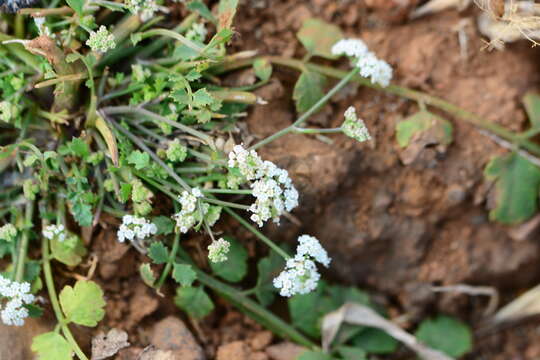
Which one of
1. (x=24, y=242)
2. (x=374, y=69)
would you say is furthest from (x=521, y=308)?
(x=24, y=242)

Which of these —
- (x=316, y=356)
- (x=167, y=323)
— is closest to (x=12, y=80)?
(x=167, y=323)

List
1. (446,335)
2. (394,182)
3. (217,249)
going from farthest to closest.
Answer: (446,335)
(394,182)
(217,249)

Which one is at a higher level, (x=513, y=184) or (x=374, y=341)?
(x=513, y=184)

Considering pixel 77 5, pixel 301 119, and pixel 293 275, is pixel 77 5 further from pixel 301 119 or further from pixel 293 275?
pixel 293 275

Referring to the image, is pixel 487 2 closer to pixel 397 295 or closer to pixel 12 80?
pixel 397 295

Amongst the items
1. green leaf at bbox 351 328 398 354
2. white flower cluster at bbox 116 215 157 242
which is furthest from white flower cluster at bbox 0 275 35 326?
green leaf at bbox 351 328 398 354

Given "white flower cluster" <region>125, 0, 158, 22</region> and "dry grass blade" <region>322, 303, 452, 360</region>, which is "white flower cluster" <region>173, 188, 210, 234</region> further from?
"dry grass blade" <region>322, 303, 452, 360</region>

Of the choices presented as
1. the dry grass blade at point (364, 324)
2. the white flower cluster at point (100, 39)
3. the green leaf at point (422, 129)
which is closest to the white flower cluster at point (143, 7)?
the white flower cluster at point (100, 39)
